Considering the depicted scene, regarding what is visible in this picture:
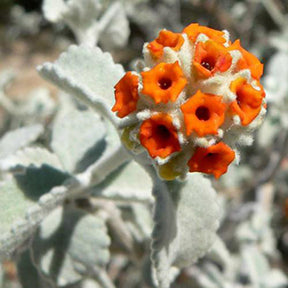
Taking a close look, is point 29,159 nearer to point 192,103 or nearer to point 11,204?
point 11,204

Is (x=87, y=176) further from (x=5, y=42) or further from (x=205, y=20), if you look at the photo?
(x=5, y=42)

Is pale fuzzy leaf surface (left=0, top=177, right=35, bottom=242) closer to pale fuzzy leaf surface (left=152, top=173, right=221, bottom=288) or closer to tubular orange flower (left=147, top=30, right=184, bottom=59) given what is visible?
pale fuzzy leaf surface (left=152, top=173, right=221, bottom=288)

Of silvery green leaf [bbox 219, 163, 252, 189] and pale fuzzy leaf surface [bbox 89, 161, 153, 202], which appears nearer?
pale fuzzy leaf surface [bbox 89, 161, 153, 202]

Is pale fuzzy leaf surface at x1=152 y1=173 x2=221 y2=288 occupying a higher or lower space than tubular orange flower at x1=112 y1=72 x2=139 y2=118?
lower

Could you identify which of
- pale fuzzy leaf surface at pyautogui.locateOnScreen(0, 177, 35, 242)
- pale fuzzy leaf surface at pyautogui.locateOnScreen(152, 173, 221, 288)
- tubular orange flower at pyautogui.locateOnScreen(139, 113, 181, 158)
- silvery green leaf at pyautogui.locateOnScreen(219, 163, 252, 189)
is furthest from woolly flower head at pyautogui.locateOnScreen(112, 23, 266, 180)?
silvery green leaf at pyautogui.locateOnScreen(219, 163, 252, 189)

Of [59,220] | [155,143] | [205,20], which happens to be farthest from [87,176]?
[205,20]

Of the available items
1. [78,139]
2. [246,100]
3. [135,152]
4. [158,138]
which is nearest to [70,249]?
[78,139]
